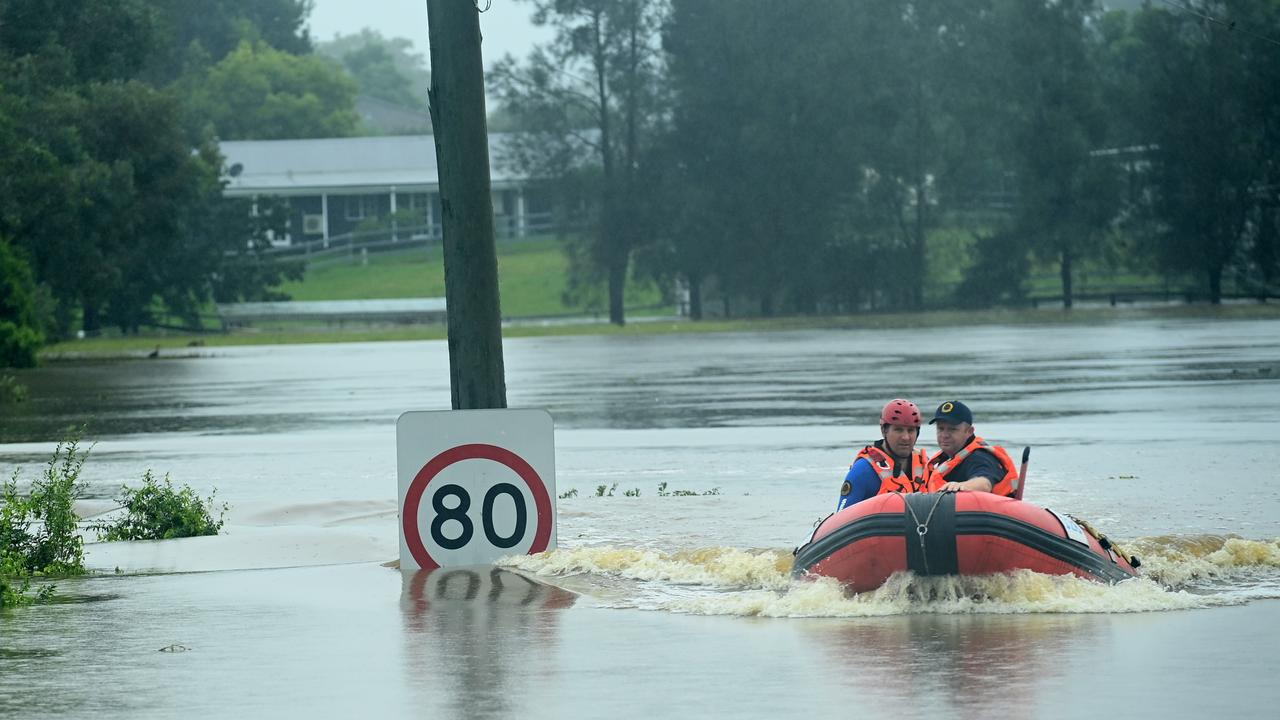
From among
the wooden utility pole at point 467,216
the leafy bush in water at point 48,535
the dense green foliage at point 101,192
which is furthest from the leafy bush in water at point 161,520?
the dense green foliage at point 101,192

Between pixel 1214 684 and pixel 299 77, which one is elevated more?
pixel 299 77

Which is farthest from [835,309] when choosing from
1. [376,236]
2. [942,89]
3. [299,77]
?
[299,77]

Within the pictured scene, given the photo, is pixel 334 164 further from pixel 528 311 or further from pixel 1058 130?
pixel 1058 130

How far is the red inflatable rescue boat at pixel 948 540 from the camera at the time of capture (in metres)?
10.1

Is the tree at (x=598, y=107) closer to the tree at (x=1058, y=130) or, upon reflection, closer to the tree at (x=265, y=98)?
the tree at (x=1058, y=130)

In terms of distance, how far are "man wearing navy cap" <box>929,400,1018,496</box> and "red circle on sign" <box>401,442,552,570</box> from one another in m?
2.65

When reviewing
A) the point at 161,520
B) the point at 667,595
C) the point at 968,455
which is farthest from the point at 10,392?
the point at 968,455

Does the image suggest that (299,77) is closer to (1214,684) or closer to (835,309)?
(835,309)

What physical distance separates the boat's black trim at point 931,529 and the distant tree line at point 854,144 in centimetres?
6734

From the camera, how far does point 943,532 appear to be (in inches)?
395

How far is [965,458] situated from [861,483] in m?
0.62

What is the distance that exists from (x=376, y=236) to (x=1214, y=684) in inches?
3943

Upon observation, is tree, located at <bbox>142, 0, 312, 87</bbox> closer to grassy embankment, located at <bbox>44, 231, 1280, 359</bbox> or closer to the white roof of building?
the white roof of building

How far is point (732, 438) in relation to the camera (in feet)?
73.3
